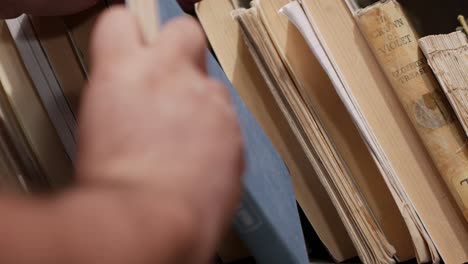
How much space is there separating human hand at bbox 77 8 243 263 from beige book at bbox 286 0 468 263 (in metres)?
Result: 0.46

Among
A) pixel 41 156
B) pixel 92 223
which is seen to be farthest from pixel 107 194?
pixel 41 156

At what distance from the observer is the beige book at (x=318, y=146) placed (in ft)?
2.70

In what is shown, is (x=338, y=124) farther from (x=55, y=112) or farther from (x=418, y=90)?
(x=55, y=112)

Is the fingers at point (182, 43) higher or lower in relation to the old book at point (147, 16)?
lower

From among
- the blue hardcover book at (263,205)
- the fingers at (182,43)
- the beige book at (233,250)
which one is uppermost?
the fingers at (182,43)

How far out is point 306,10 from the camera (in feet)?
2.70

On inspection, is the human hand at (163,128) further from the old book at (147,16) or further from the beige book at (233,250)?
the beige book at (233,250)

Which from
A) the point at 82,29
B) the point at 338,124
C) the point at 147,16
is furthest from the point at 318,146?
the point at 147,16

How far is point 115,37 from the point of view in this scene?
388 millimetres

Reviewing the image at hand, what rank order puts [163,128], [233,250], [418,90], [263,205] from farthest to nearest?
1. [233,250]
2. [418,90]
3. [263,205]
4. [163,128]

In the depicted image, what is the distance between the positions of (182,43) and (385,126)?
501 millimetres

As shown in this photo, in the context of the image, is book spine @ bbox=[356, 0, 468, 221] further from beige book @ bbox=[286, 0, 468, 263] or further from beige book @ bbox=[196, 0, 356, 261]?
beige book @ bbox=[196, 0, 356, 261]

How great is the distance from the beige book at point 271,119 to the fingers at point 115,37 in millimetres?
477

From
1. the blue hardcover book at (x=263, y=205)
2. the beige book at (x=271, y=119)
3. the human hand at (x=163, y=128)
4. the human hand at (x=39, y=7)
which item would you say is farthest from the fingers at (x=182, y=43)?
the beige book at (x=271, y=119)
